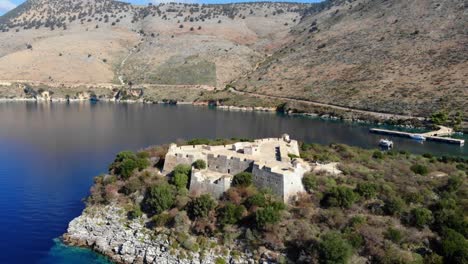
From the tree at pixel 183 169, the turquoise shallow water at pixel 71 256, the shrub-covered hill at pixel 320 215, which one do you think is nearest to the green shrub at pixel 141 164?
the shrub-covered hill at pixel 320 215

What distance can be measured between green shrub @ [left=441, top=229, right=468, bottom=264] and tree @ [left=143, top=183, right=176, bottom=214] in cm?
1928

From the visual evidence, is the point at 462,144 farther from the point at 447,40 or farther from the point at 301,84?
the point at 301,84

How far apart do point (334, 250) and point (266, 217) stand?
532 cm

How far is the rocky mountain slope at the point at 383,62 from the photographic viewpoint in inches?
3883

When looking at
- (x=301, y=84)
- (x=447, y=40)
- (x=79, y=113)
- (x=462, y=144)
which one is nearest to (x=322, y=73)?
(x=301, y=84)

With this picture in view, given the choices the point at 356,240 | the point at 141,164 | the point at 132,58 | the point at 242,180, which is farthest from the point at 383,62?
the point at 132,58

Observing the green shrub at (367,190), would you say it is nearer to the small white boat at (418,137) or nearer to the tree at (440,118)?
the small white boat at (418,137)

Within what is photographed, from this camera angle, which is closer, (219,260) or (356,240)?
(356,240)

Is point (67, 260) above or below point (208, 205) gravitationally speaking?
below

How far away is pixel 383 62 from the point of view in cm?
11906

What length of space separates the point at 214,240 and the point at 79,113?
275 ft

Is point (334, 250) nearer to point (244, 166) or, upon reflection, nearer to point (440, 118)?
point (244, 166)

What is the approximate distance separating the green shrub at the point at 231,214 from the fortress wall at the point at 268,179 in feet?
10.0

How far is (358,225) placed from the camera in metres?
27.4
